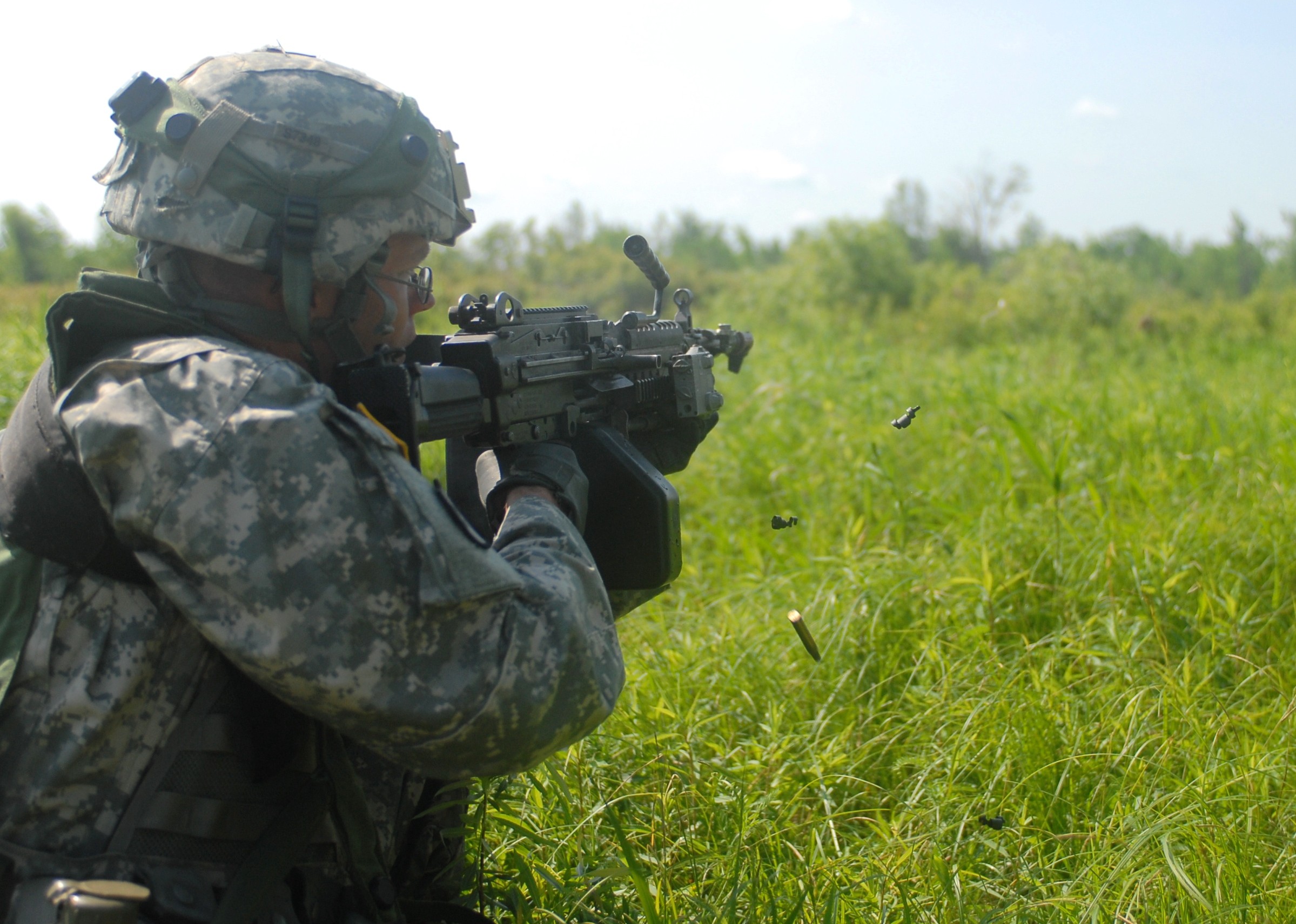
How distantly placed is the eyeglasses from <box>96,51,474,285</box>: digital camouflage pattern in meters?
0.09

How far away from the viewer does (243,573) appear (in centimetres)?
113

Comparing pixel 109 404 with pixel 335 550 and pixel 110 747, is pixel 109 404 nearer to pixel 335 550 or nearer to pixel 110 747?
pixel 335 550

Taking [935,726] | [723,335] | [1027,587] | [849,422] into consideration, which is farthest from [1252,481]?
[723,335]

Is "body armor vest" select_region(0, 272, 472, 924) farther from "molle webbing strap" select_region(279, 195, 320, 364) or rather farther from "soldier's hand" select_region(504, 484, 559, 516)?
"soldier's hand" select_region(504, 484, 559, 516)

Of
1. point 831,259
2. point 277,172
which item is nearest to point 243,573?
point 277,172

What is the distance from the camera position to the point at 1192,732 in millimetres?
2369

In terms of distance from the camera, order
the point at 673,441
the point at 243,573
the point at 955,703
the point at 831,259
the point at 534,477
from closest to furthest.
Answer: the point at 243,573, the point at 534,477, the point at 673,441, the point at 955,703, the point at 831,259

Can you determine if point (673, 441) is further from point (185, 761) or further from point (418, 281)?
point (185, 761)

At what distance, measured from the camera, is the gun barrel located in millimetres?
2357

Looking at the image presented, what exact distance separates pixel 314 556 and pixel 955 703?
1.87m

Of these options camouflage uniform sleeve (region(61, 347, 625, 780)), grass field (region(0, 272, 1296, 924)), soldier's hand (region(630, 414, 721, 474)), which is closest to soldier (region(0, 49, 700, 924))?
camouflage uniform sleeve (region(61, 347, 625, 780))

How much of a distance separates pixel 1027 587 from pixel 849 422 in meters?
2.15

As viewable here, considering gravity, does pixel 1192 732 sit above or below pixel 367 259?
below

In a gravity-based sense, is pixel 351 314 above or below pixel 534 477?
above
